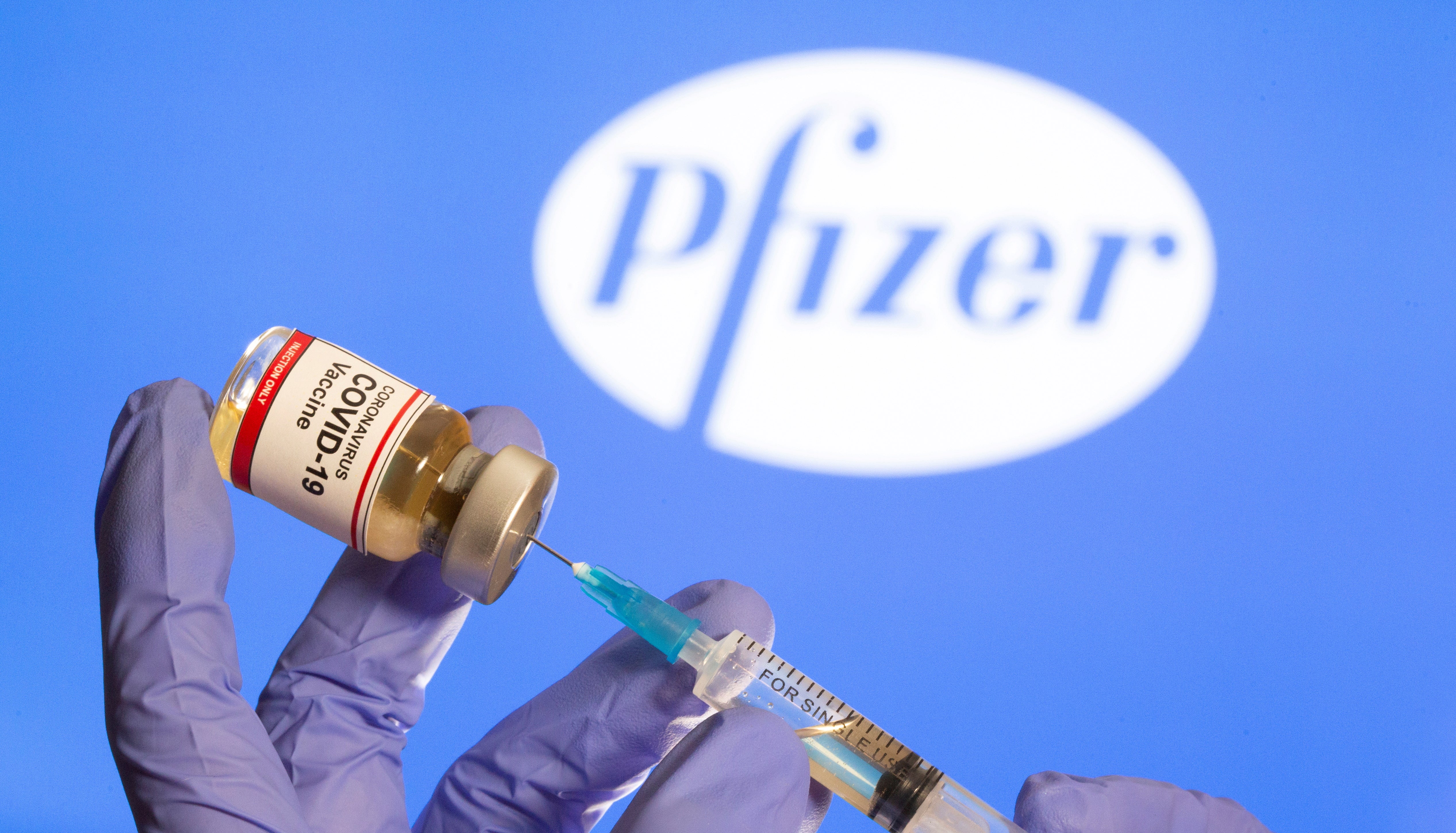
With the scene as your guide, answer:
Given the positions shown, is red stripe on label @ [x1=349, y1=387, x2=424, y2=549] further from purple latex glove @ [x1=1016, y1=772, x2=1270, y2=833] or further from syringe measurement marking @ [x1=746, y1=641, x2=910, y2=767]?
purple latex glove @ [x1=1016, y1=772, x2=1270, y2=833]

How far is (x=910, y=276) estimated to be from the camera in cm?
152

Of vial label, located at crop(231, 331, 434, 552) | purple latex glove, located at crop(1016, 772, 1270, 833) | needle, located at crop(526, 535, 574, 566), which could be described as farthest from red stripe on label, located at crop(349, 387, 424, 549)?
purple latex glove, located at crop(1016, 772, 1270, 833)

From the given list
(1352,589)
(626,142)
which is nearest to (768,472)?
(626,142)

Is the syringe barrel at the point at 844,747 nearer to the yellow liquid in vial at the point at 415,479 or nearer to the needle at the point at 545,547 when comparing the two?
the needle at the point at 545,547

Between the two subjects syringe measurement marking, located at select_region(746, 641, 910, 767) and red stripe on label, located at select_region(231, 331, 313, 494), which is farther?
syringe measurement marking, located at select_region(746, 641, 910, 767)

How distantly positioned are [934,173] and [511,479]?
39.0 inches

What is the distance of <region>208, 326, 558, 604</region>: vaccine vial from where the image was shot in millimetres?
780

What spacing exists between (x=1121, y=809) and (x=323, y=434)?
865 millimetres

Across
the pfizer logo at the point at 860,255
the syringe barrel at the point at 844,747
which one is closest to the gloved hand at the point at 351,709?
the syringe barrel at the point at 844,747

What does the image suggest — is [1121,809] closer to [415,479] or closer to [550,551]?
[550,551]

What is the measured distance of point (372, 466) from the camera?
77 cm

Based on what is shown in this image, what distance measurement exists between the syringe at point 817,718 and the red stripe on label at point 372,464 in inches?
6.1

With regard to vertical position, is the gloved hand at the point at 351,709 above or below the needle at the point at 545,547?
below

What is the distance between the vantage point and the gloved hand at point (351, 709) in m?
0.83
